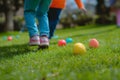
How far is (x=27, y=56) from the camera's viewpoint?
14.5 ft

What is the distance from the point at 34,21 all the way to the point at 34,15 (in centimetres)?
10

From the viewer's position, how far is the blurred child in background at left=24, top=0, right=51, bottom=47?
4.95 m

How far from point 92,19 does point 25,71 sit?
22.0m

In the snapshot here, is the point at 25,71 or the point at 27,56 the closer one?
the point at 25,71

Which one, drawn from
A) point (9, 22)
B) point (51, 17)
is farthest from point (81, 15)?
point (51, 17)

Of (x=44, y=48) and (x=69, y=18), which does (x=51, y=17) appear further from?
(x=69, y=18)

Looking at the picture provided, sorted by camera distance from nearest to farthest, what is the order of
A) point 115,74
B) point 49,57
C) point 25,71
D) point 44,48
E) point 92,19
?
point 115,74 → point 25,71 → point 49,57 → point 44,48 → point 92,19

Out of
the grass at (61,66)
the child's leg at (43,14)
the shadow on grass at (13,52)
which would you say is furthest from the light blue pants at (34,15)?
the grass at (61,66)

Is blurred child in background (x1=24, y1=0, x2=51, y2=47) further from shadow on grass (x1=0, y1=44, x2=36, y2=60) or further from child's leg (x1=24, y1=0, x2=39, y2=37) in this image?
shadow on grass (x1=0, y1=44, x2=36, y2=60)

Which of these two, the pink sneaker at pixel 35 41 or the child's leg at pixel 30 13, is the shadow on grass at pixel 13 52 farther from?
the child's leg at pixel 30 13

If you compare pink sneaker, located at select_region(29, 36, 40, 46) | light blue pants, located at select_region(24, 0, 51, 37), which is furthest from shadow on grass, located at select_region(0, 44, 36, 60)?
light blue pants, located at select_region(24, 0, 51, 37)

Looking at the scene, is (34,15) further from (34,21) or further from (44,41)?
(44,41)

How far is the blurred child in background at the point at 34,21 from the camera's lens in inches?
195

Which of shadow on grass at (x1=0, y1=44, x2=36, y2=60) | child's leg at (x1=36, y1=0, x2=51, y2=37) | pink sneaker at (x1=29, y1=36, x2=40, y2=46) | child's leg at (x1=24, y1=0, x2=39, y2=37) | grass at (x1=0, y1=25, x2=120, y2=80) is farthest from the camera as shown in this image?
child's leg at (x1=36, y1=0, x2=51, y2=37)
